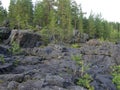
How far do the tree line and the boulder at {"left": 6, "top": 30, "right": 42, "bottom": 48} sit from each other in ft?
28.3

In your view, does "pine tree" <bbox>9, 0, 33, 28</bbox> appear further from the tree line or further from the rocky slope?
the rocky slope

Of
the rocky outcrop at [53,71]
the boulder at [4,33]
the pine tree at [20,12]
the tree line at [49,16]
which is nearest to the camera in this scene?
the rocky outcrop at [53,71]

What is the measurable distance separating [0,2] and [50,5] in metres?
15.7

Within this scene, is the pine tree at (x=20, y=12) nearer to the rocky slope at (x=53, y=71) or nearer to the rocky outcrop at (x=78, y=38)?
the rocky outcrop at (x=78, y=38)

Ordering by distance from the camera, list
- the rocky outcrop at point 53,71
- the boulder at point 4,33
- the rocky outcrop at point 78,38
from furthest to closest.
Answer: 1. the rocky outcrop at point 78,38
2. the boulder at point 4,33
3. the rocky outcrop at point 53,71

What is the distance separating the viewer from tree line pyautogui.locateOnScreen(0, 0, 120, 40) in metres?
74.3

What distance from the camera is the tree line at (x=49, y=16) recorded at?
7431cm

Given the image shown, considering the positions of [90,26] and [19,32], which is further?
[90,26]

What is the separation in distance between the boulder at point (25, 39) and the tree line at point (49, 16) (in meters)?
8.64

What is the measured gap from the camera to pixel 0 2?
7794cm

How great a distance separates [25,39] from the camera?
57.0 meters

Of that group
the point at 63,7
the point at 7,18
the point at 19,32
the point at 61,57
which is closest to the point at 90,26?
the point at 63,7

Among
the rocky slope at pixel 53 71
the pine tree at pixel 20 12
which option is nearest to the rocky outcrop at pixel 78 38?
the pine tree at pixel 20 12

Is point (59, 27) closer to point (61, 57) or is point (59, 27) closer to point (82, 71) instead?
point (61, 57)
